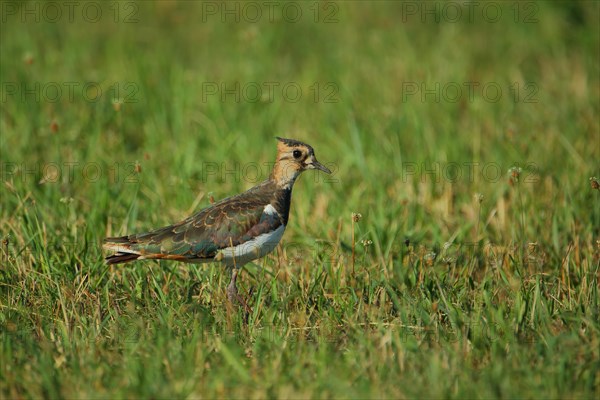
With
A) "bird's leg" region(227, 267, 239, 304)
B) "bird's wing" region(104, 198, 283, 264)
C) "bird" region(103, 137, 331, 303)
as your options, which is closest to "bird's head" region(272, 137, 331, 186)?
"bird" region(103, 137, 331, 303)

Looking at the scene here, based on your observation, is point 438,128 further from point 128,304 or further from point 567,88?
point 128,304

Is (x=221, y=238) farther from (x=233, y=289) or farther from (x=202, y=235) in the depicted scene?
(x=233, y=289)

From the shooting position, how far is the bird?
641 cm

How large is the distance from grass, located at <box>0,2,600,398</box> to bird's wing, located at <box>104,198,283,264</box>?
274 mm

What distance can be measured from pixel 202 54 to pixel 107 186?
4.37 metres

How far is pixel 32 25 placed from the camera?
40.5 ft

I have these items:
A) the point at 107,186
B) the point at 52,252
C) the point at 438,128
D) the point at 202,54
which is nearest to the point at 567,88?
the point at 438,128

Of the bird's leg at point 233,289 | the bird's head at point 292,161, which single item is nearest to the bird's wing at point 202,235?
the bird's leg at point 233,289

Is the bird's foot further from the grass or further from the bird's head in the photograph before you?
the bird's head

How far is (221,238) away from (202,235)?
0.47 feet

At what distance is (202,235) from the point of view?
651cm

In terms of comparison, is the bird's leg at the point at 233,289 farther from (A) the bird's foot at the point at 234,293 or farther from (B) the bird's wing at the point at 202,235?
(B) the bird's wing at the point at 202,235

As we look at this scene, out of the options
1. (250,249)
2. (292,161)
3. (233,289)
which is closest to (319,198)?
(292,161)

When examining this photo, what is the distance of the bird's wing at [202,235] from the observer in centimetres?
639
